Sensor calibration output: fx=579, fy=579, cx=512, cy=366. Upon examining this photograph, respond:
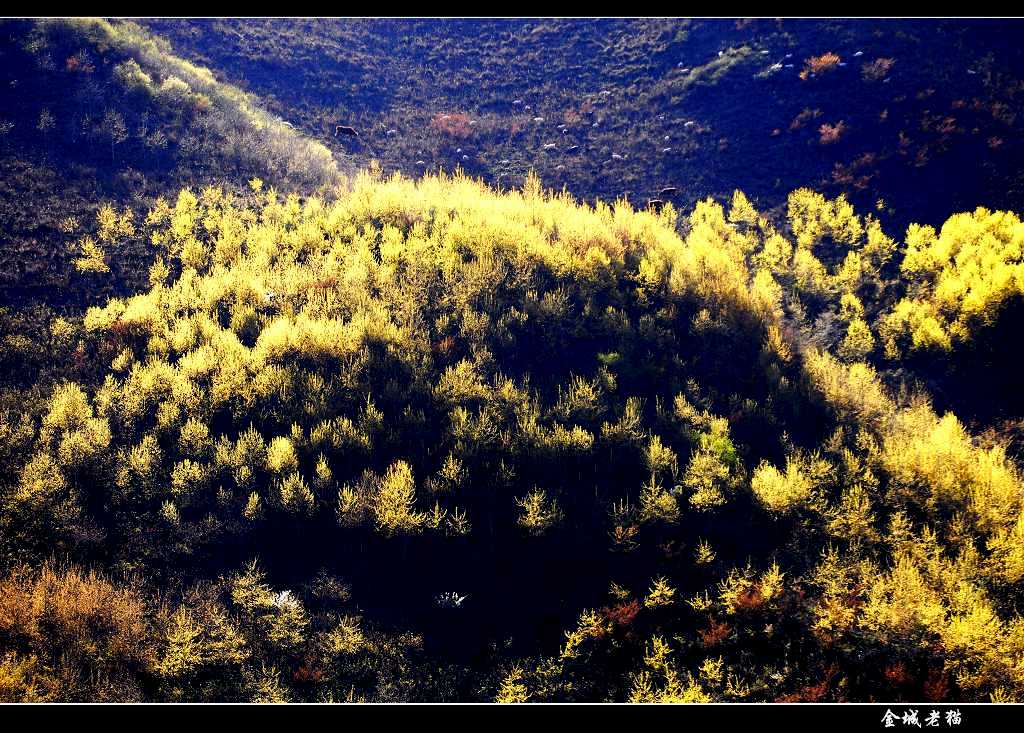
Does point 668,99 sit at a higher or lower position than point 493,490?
higher

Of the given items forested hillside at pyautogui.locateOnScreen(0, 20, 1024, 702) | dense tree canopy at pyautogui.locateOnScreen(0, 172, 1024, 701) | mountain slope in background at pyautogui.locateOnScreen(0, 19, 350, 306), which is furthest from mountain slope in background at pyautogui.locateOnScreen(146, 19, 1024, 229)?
dense tree canopy at pyautogui.locateOnScreen(0, 172, 1024, 701)

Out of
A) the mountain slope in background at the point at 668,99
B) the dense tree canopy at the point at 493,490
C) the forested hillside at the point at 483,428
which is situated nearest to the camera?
the dense tree canopy at the point at 493,490

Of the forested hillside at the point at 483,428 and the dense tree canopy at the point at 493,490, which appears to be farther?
the forested hillside at the point at 483,428

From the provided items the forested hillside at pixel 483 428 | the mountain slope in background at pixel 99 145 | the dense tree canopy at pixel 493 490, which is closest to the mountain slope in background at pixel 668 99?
the forested hillside at pixel 483 428

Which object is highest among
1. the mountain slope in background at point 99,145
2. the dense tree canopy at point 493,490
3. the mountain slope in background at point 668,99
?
the mountain slope in background at point 668,99

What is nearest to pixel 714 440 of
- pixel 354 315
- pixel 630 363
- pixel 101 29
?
pixel 630 363

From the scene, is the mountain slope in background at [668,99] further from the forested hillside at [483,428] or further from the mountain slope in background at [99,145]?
the mountain slope in background at [99,145]

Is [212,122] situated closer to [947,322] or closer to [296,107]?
[296,107]

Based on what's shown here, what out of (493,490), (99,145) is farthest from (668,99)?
(493,490)

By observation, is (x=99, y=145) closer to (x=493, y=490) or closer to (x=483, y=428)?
(x=483, y=428)
